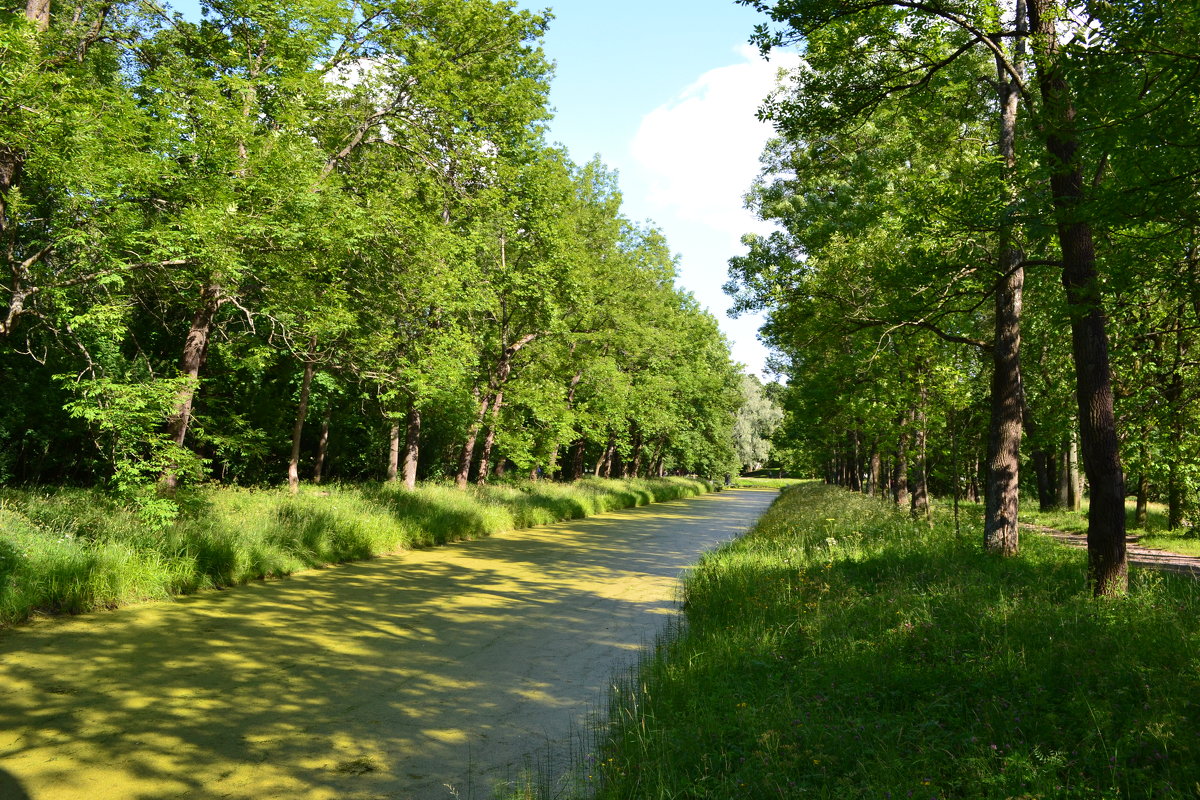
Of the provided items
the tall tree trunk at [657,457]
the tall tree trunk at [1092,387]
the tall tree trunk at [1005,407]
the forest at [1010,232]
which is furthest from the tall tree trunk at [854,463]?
the tall tree trunk at [1092,387]

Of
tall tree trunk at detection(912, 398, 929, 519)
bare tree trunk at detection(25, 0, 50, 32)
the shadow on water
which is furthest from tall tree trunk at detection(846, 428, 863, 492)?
the shadow on water

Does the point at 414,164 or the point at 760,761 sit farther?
the point at 414,164

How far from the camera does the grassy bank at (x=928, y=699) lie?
3867 mm

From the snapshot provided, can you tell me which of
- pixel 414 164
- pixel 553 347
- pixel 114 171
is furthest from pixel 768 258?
pixel 114 171

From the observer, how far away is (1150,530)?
17.0 m

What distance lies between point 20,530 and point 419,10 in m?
12.7

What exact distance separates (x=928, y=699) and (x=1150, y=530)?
16.7m

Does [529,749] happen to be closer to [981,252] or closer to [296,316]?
[981,252]

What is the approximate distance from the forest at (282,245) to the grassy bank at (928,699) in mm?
8873

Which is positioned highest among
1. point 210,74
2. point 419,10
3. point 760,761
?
point 419,10

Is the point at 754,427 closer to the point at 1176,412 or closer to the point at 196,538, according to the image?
the point at 1176,412

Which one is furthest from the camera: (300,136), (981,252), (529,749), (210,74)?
(210,74)

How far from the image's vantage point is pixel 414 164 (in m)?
17.6

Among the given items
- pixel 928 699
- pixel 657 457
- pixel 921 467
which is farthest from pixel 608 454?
pixel 928 699
